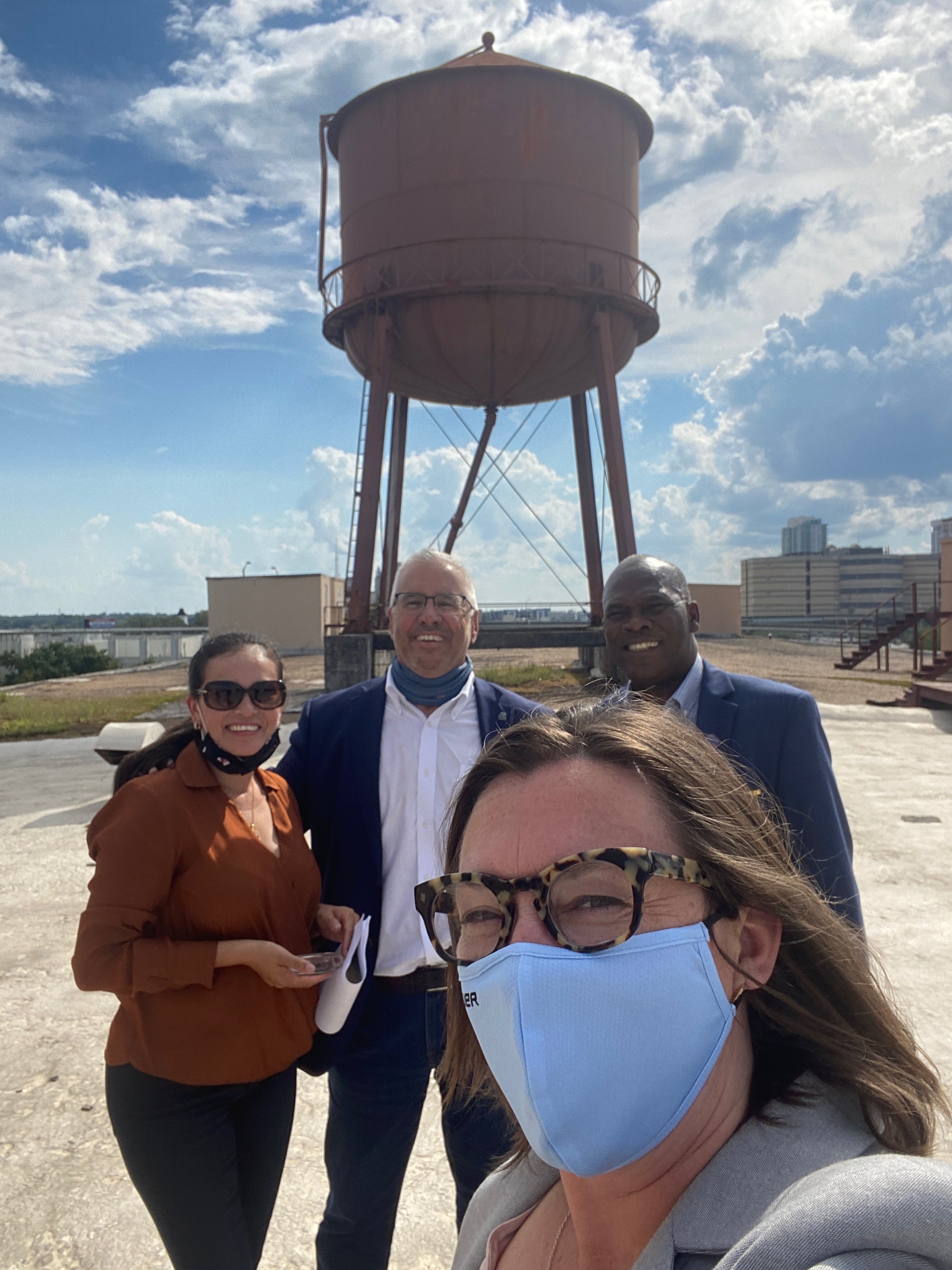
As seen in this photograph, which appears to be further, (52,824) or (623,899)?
(52,824)

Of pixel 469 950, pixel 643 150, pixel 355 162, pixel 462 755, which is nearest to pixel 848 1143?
pixel 469 950

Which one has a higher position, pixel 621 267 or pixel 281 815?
pixel 621 267

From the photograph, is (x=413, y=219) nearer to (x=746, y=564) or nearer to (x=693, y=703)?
(x=693, y=703)

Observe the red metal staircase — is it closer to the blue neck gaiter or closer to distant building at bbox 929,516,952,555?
the blue neck gaiter

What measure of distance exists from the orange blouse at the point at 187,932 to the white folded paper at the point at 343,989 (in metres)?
0.04

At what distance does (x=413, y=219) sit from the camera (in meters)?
14.5

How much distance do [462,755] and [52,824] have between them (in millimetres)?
6892

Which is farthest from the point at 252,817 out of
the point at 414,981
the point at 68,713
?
the point at 68,713

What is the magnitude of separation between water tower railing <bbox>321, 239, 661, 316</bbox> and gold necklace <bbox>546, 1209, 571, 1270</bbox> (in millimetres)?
14512

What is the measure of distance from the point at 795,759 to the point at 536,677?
18539 millimetres

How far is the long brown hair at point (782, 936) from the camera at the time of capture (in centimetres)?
112

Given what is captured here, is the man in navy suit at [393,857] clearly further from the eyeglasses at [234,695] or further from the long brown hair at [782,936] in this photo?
the long brown hair at [782,936]

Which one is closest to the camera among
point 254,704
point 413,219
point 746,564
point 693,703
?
point 254,704

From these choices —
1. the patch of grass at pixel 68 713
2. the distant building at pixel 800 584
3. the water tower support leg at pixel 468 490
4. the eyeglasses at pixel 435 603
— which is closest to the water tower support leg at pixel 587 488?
the water tower support leg at pixel 468 490
